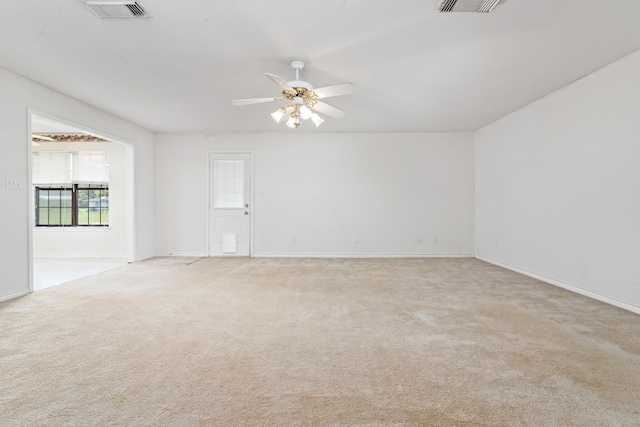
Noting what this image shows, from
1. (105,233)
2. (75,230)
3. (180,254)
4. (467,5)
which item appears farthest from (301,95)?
(75,230)

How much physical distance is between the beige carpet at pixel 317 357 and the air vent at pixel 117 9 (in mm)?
2507

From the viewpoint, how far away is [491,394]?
1662mm

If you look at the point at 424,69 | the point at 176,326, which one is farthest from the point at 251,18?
the point at 176,326

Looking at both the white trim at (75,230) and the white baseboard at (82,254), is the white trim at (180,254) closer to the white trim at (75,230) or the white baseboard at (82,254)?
the white baseboard at (82,254)

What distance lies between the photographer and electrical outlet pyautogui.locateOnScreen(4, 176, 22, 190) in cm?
338

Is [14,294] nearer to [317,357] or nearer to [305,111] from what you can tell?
[317,357]

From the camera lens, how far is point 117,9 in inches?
88.7

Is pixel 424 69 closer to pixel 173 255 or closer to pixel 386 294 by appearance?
pixel 386 294

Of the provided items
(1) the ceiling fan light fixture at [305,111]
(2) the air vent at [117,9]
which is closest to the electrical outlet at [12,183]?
(2) the air vent at [117,9]

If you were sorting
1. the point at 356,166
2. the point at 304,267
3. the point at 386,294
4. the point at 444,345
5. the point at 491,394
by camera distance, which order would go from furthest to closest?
the point at 356,166, the point at 304,267, the point at 386,294, the point at 444,345, the point at 491,394

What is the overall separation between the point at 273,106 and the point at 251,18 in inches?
85.1

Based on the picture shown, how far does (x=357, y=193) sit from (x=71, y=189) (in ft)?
20.0

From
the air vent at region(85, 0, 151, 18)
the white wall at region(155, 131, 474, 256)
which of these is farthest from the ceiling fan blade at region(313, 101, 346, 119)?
the white wall at region(155, 131, 474, 256)

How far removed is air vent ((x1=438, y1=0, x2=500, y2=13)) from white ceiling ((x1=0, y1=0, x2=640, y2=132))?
Answer: 0.28 ft
